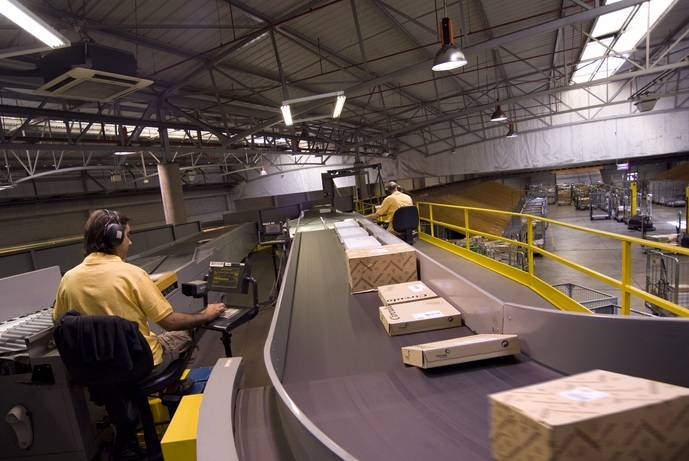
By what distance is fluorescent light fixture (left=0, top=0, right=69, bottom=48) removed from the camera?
263 cm

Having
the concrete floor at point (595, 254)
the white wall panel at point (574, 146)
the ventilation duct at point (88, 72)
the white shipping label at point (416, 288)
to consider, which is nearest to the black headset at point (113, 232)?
the white shipping label at point (416, 288)

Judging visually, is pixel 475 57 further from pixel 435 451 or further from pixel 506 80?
pixel 435 451

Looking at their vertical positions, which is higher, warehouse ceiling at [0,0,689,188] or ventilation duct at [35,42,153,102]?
warehouse ceiling at [0,0,689,188]

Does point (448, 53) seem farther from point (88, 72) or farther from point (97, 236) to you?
point (97, 236)

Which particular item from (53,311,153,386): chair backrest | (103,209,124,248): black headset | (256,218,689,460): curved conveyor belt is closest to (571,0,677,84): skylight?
(256,218,689,460): curved conveyor belt

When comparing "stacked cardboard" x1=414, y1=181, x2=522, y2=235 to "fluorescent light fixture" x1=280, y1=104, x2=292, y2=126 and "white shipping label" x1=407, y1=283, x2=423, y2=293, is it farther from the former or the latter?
"white shipping label" x1=407, y1=283, x2=423, y2=293

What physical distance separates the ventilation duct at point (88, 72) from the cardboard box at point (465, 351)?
454cm

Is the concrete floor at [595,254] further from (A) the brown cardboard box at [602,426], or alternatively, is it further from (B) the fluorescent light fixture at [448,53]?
(A) the brown cardboard box at [602,426]

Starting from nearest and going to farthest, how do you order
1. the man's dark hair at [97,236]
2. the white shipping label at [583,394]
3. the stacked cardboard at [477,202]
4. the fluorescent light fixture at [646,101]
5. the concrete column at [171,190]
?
the white shipping label at [583,394] → the man's dark hair at [97,236] → the concrete column at [171,190] → the fluorescent light fixture at [646,101] → the stacked cardboard at [477,202]

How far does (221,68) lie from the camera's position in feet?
25.2

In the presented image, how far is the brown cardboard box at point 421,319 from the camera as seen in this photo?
228 centimetres

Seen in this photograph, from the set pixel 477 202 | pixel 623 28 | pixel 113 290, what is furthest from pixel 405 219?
pixel 477 202

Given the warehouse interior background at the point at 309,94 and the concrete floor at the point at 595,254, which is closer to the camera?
the warehouse interior background at the point at 309,94

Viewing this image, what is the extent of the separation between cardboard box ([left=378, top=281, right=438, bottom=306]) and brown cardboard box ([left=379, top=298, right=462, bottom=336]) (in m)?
0.20
